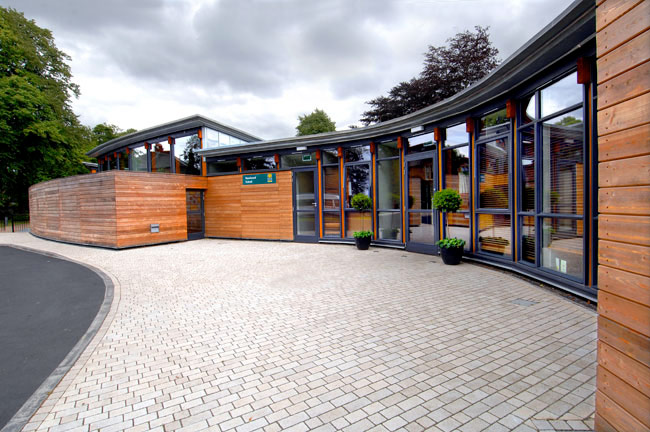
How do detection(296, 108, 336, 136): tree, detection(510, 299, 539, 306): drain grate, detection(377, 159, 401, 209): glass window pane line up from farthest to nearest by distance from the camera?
1. detection(296, 108, 336, 136): tree
2. detection(377, 159, 401, 209): glass window pane
3. detection(510, 299, 539, 306): drain grate

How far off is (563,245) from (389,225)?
5.53 metres

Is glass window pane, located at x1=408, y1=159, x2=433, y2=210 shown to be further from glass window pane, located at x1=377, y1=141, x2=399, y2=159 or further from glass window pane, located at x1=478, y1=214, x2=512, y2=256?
glass window pane, located at x1=478, y1=214, x2=512, y2=256

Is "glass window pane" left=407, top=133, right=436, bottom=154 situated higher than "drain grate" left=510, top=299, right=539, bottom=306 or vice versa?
"glass window pane" left=407, top=133, right=436, bottom=154

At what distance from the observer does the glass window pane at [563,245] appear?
4812mm

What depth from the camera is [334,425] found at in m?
2.15

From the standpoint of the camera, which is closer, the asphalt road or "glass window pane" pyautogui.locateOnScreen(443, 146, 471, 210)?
the asphalt road

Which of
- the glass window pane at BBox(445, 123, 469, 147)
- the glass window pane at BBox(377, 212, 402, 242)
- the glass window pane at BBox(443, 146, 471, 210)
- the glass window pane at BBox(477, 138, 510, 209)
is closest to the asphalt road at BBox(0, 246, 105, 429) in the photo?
the glass window pane at BBox(477, 138, 510, 209)

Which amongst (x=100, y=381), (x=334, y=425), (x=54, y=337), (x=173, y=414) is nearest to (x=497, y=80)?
(x=334, y=425)

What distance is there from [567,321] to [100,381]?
5147 mm

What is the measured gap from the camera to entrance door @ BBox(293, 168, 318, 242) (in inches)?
477

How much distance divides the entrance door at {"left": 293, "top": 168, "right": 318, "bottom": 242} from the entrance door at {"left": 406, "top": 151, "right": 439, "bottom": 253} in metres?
3.79

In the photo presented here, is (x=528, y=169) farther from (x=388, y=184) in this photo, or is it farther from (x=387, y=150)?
(x=387, y=150)

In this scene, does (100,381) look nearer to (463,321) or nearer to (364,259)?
(463,321)

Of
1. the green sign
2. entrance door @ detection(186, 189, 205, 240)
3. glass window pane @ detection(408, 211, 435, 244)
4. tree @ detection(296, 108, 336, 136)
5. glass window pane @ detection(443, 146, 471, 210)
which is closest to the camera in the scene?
glass window pane @ detection(443, 146, 471, 210)
